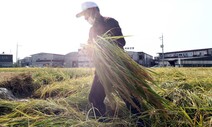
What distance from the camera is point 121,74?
6.78ft

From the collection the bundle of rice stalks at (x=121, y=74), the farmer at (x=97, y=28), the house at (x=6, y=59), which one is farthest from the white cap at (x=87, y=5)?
the house at (x=6, y=59)

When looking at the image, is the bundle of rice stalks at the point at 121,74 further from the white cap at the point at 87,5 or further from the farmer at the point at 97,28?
the white cap at the point at 87,5

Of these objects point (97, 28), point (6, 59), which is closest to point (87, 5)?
point (97, 28)

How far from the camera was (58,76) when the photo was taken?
6.59 meters

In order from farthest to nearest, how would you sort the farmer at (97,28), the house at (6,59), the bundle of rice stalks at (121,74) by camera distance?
1. the house at (6,59)
2. the farmer at (97,28)
3. the bundle of rice stalks at (121,74)

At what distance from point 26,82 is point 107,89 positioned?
12.0 ft

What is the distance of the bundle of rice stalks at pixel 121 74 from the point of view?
2.06 meters

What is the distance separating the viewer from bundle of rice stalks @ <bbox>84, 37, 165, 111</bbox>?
81.0 inches

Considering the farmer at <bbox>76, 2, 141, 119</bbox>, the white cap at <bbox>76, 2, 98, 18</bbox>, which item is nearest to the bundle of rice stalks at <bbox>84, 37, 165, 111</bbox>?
the farmer at <bbox>76, 2, 141, 119</bbox>

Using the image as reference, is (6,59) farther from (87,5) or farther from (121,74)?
(121,74)

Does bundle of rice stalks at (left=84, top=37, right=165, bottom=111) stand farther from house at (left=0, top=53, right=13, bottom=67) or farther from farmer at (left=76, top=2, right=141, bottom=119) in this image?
house at (left=0, top=53, right=13, bottom=67)

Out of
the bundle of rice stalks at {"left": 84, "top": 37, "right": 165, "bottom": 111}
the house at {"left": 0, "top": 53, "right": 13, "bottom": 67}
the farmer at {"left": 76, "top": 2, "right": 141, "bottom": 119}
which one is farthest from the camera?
the house at {"left": 0, "top": 53, "right": 13, "bottom": 67}

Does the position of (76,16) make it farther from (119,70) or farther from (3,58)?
(3,58)

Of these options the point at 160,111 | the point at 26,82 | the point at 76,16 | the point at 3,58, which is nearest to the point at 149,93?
the point at 160,111
